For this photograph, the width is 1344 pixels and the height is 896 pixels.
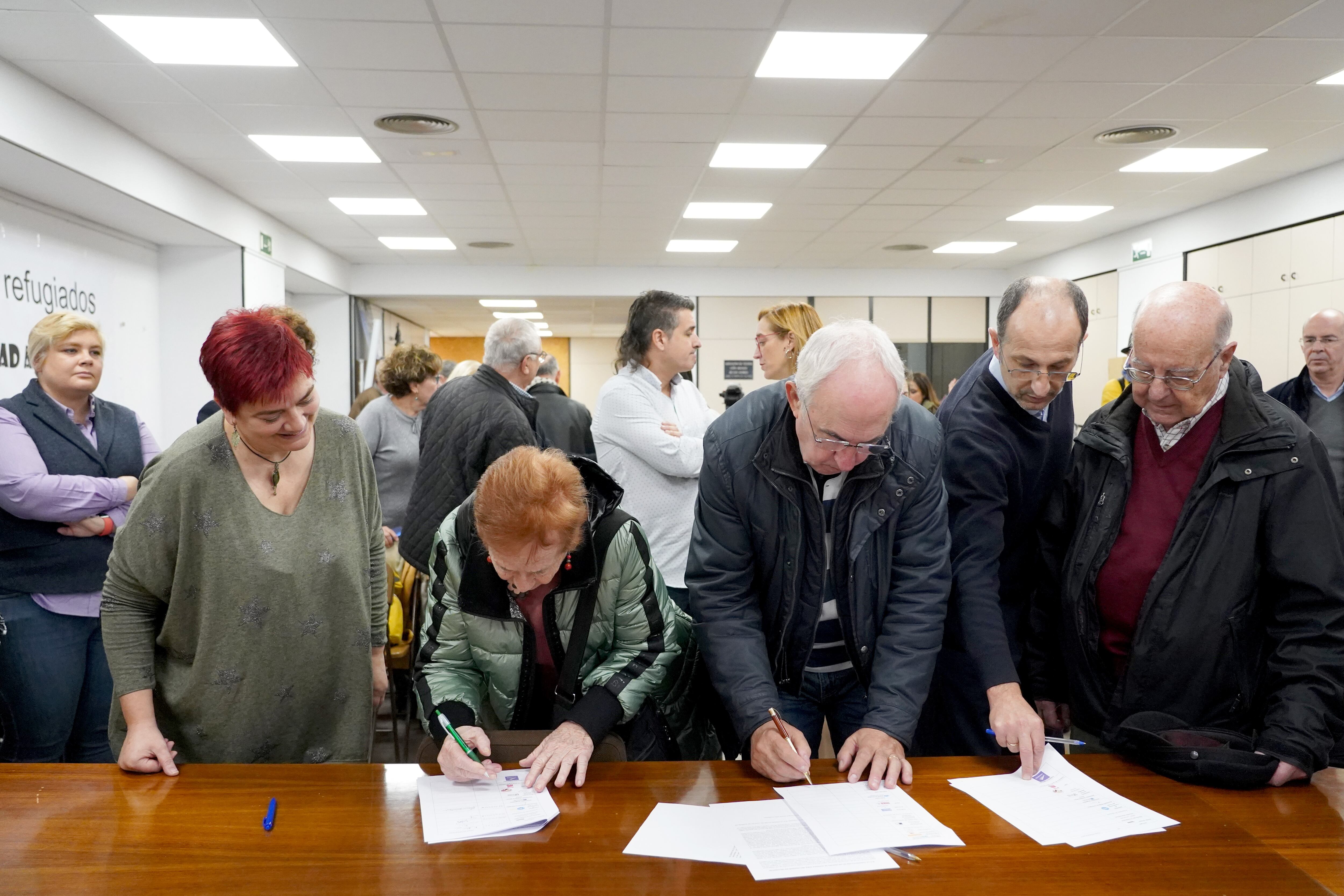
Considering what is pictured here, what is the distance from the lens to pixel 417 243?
9.61 m

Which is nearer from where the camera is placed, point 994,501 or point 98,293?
point 994,501

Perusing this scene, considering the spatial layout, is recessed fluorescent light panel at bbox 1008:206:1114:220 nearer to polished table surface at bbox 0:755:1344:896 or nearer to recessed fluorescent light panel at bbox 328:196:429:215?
recessed fluorescent light panel at bbox 328:196:429:215

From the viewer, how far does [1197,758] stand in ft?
5.30

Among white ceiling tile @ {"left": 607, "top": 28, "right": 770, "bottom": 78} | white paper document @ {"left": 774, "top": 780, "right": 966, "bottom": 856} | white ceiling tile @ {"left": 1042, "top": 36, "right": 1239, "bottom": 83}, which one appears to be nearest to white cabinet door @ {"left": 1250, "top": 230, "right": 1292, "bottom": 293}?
white ceiling tile @ {"left": 1042, "top": 36, "right": 1239, "bottom": 83}

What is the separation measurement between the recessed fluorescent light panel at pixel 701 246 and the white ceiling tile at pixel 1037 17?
5.37 metres

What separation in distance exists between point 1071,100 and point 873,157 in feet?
4.70

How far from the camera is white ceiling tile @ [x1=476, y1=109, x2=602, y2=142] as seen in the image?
532cm

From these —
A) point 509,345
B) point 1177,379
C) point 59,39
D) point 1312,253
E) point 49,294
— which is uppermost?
point 59,39

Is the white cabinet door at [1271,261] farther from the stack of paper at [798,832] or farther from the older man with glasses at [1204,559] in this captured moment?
the stack of paper at [798,832]

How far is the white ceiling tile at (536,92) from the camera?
472cm

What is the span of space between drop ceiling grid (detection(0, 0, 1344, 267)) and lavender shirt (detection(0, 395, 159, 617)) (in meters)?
2.18

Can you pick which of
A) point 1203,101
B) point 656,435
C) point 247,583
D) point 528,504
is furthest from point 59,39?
point 1203,101

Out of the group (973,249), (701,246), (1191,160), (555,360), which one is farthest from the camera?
(973,249)

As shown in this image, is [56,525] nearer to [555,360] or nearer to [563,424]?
[563,424]
